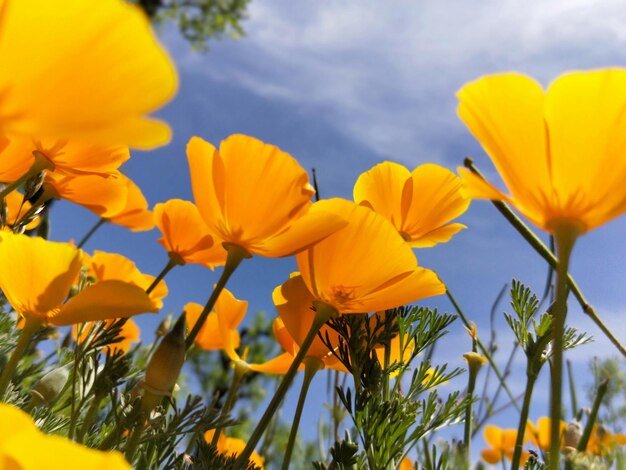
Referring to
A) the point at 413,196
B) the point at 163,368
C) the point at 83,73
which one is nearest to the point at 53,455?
the point at 83,73

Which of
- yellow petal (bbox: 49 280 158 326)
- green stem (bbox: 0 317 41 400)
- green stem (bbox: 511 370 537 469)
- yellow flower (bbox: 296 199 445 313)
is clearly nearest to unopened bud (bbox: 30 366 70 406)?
green stem (bbox: 0 317 41 400)

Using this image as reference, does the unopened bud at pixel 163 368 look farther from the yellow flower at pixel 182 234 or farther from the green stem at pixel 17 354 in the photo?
the yellow flower at pixel 182 234

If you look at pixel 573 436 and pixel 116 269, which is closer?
pixel 573 436

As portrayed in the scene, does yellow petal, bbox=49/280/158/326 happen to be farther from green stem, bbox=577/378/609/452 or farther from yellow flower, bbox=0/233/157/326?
green stem, bbox=577/378/609/452

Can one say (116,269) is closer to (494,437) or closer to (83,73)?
(83,73)

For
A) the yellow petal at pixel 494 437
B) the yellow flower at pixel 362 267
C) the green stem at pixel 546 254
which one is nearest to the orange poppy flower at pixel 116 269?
the yellow flower at pixel 362 267
